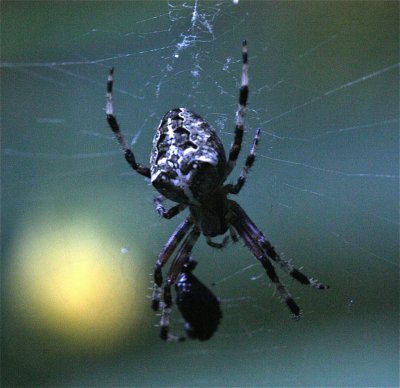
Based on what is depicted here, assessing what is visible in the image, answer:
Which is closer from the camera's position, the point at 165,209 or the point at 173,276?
the point at 165,209

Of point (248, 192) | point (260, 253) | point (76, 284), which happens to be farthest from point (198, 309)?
point (76, 284)

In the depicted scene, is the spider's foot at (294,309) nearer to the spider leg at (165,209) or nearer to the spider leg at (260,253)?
the spider leg at (260,253)

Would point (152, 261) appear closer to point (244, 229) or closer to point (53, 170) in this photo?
point (244, 229)

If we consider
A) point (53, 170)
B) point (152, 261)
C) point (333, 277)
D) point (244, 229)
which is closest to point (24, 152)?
point (53, 170)

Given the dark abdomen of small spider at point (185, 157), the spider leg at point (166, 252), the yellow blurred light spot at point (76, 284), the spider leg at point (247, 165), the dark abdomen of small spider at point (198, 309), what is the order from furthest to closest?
the yellow blurred light spot at point (76, 284)
the spider leg at point (166, 252)
the dark abdomen of small spider at point (198, 309)
the spider leg at point (247, 165)
the dark abdomen of small spider at point (185, 157)

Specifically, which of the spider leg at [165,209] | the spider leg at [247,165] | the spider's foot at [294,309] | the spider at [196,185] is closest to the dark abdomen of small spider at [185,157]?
the spider at [196,185]

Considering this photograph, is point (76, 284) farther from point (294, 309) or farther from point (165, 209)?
point (294, 309)

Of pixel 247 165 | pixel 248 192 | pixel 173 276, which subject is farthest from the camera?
pixel 248 192

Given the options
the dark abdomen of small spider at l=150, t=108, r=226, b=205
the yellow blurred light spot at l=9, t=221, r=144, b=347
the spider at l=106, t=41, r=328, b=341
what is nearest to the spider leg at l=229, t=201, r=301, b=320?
the spider at l=106, t=41, r=328, b=341
